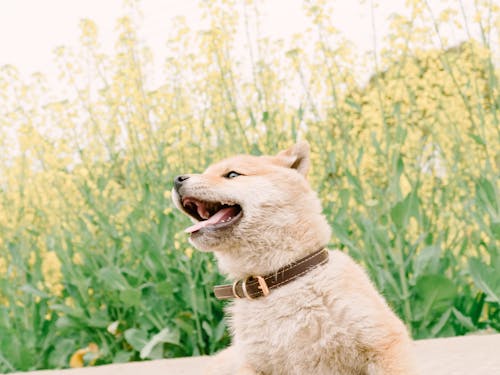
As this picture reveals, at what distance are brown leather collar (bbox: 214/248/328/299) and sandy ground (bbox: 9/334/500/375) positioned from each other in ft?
3.23

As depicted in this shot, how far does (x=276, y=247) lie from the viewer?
7.01ft

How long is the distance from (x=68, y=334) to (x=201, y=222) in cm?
303

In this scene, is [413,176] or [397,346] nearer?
[397,346]

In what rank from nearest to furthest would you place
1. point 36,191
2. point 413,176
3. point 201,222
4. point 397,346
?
point 397,346 → point 201,222 → point 413,176 → point 36,191

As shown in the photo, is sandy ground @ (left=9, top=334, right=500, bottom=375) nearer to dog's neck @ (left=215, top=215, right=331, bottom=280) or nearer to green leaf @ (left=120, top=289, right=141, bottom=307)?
green leaf @ (left=120, top=289, right=141, bottom=307)

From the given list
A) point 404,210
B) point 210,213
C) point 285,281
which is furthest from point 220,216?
point 404,210

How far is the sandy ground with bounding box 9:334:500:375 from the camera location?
2755 millimetres

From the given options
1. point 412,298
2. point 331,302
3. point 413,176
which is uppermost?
point 331,302

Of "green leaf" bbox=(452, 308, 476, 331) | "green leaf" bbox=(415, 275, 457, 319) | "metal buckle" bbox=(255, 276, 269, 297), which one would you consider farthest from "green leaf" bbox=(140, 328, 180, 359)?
"metal buckle" bbox=(255, 276, 269, 297)

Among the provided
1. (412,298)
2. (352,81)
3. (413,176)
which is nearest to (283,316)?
(412,298)

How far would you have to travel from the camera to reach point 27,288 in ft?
15.0

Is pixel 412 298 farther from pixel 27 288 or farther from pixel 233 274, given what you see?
pixel 27 288

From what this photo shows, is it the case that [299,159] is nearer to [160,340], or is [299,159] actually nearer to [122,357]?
[160,340]

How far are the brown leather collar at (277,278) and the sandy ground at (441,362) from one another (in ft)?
3.23
